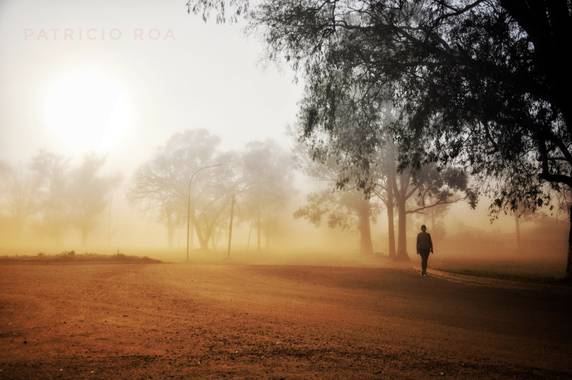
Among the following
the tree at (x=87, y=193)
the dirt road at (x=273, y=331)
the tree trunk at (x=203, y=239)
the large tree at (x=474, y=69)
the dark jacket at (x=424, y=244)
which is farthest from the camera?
the tree at (x=87, y=193)

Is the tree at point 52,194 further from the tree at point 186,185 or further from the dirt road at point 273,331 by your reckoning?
the dirt road at point 273,331

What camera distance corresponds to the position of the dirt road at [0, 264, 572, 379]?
199 inches

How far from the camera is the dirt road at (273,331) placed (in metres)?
5.05

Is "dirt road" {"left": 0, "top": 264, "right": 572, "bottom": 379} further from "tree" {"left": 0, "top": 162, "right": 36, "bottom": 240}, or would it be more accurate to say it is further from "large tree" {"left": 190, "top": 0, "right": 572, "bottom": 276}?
"tree" {"left": 0, "top": 162, "right": 36, "bottom": 240}

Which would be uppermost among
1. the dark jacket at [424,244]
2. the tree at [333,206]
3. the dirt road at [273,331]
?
the tree at [333,206]

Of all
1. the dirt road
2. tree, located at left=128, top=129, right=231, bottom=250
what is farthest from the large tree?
tree, located at left=128, top=129, right=231, bottom=250

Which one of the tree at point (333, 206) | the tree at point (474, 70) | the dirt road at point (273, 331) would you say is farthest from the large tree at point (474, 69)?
the tree at point (333, 206)

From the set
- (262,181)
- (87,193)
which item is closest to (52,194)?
(87,193)

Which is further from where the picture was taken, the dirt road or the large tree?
the large tree

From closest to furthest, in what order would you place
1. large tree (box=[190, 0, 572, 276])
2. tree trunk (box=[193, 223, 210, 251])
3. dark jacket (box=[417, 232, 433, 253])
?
large tree (box=[190, 0, 572, 276])
dark jacket (box=[417, 232, 433, 253])
tree trunk (box=[193, 223, 210, 251])

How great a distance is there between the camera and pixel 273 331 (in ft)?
22.4

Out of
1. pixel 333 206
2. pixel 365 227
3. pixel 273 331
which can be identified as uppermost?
pixel 333 206

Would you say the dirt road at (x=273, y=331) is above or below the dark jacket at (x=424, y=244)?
below

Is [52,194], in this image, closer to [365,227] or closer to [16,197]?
[16,197]
